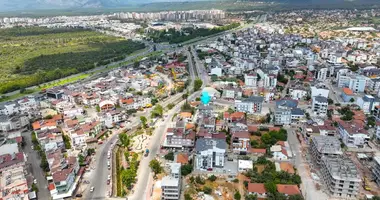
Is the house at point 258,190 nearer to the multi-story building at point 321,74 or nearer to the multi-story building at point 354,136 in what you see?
the multi-story building at point 354,136

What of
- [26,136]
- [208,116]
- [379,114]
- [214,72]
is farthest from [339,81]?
[26,136]

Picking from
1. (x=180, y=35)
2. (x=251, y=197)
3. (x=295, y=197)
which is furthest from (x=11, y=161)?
(x=180, y=35)

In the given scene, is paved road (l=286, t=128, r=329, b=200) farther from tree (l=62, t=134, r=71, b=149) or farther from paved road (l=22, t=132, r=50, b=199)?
tree (l=62, t=134, r=71, b=149)

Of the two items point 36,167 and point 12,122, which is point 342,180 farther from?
point 12,122

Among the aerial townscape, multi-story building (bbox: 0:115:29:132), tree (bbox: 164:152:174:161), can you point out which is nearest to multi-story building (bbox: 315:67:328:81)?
the aerial townscape

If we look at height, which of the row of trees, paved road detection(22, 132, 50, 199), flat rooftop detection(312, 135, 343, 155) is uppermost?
the row of trees

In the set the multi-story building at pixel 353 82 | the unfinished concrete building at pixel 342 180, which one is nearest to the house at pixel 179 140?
the unfinished concrete building at pixel 342 180

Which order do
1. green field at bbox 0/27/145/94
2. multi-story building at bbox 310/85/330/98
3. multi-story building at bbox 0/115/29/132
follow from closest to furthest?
multi-story building at bbox 0/115/29/132
multi-story building at bbox 310/85/330/98
green field at bbox 0/27/145/94
